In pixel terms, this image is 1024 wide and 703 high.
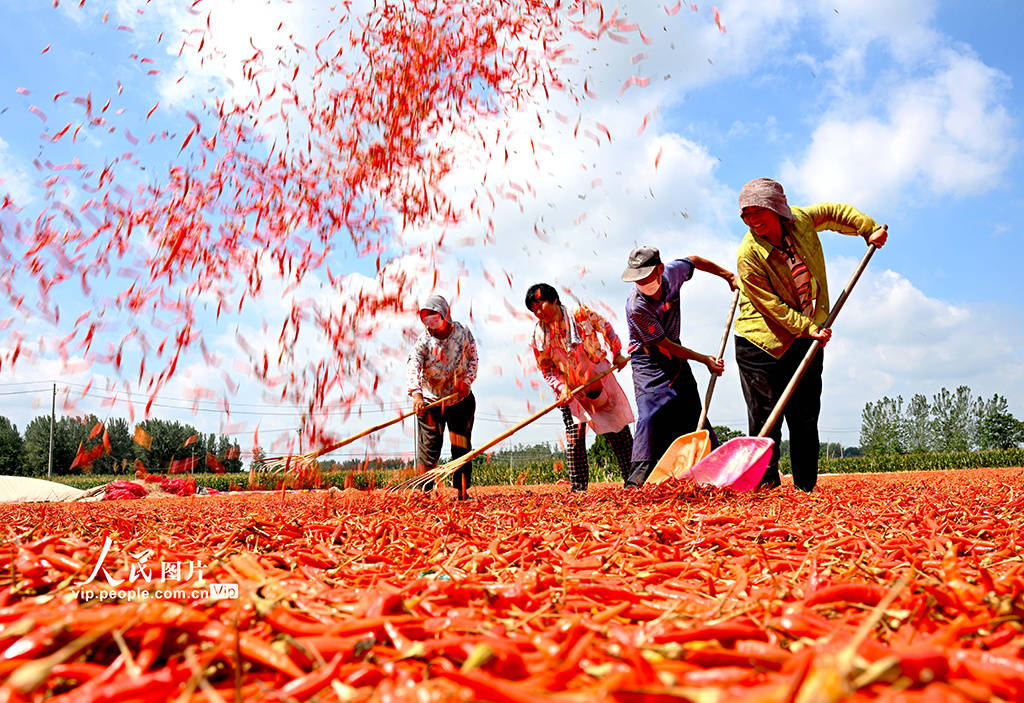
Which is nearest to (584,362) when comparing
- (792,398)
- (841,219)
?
(792,398)

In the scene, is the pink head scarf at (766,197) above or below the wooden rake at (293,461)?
above

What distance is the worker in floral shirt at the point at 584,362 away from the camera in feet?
18.7

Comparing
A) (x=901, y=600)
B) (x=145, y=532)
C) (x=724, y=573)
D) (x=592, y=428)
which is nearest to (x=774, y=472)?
(x=592, y=428)

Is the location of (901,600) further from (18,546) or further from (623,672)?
(18,546)

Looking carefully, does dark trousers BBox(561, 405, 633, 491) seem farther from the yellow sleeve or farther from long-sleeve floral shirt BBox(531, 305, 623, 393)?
the yellow sleeve

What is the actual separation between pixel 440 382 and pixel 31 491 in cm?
883

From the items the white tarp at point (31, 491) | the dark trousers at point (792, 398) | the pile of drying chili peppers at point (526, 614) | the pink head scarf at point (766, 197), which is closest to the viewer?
the pile of drying chili peppers at point (526, 614)

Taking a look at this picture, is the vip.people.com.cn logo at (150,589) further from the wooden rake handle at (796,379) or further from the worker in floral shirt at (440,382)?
the worker in floral shirt at (440,382)

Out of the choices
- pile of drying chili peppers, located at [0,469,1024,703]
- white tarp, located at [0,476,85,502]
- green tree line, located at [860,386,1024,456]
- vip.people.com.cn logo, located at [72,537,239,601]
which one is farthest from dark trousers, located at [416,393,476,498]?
green tree line, located at [860,386,1024,456]

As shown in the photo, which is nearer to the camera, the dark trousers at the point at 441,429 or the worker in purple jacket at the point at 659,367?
the worker in purple jacket at the point at 659,367

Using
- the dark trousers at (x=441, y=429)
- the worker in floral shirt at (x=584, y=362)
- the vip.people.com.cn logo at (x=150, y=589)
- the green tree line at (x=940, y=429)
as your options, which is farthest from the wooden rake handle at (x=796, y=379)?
the green tree line at (x=940, y=429)

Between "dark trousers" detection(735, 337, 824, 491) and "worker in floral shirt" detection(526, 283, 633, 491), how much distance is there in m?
1.32

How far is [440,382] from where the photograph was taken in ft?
18.6

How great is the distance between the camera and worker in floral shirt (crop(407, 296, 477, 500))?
5656mm
